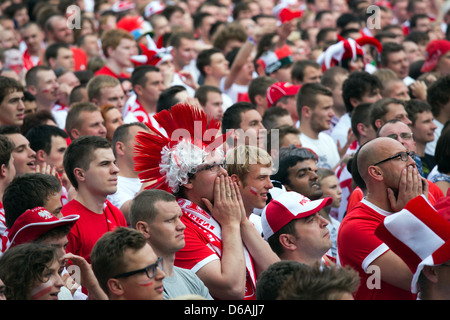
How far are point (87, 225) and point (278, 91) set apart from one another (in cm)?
441

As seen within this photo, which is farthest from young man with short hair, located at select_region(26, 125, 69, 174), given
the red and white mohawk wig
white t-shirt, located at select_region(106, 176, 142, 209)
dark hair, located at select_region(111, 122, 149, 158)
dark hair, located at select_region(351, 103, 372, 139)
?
dark hair, located at select_region(351, 103, 372, 139)

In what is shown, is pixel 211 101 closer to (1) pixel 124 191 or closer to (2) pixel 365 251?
(1) pixel 124 191

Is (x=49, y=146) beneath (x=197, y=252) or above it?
beneath

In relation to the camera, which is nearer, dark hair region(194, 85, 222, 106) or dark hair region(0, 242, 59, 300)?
dark hair region(0, 242, 59, 300)

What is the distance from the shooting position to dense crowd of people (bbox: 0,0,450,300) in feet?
13.1

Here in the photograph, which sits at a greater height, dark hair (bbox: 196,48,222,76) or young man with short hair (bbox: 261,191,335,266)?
young man with short hair (bbox: 261,191,335,266)

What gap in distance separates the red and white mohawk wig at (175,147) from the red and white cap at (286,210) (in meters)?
0.55

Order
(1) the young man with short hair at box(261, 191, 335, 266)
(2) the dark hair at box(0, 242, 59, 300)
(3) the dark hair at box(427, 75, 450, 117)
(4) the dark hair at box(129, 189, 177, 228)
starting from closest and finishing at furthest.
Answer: (2) the dark hair at box(0, 242, 59, 300) < (4) the dark hair at box(129, 189, 177, 228) < (1) the young man with short hair at box(261, 191, 335, 266) < (3) the dark hair at box(427, 75, 450, 117)

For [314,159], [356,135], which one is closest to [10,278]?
[314,159]

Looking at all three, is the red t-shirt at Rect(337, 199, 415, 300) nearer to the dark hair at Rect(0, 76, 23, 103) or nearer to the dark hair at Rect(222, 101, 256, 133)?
the dark hair at Rect(222, 101, 256, 133)

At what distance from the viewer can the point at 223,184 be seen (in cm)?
504

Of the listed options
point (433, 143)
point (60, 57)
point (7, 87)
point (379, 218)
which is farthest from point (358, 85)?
point (60, 57)

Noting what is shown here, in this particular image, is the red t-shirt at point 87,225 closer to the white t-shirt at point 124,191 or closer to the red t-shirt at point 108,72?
the white t-shirt at point 124,191

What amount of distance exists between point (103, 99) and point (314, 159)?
10.2 ft
